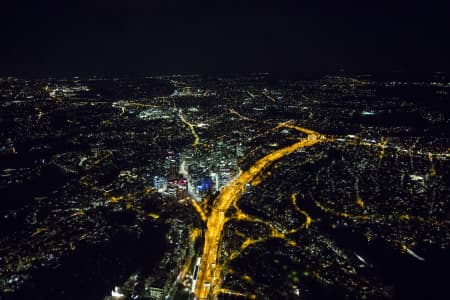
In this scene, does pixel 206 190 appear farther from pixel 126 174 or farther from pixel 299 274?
pixel 299 274

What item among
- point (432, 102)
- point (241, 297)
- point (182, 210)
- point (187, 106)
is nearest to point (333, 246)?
point (241, 297)

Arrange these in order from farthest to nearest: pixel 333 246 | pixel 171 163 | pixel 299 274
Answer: pixel 171 163 < pixel 333 246 < pixel 299 274

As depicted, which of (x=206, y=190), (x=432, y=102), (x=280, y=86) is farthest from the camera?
(x=280, y=86)

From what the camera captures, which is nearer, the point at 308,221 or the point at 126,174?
the point at 308,221

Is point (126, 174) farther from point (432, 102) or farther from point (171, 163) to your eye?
point (432, 102)

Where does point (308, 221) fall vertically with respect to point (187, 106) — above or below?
below

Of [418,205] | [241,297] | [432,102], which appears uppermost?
[432,102]
